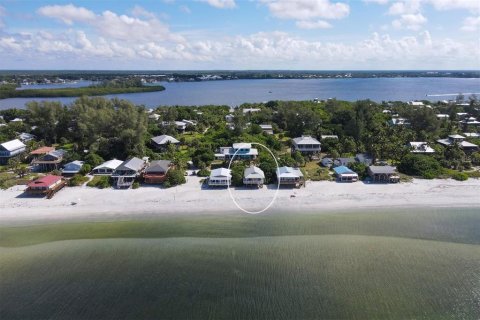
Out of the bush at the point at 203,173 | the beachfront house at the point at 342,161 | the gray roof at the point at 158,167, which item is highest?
the gray roof at the point at 158,167

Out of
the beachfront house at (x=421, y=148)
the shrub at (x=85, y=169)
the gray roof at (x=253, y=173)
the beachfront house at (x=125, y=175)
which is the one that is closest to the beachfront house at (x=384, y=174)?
the beachfront house at (x=421, y=148)

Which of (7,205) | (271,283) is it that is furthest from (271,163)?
(7,205)

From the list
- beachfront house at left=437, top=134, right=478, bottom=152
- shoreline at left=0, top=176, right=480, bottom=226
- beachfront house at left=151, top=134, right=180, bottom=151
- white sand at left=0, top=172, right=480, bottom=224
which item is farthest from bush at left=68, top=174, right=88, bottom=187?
beachfront house at left=437, top=134, right=478, bottom=152

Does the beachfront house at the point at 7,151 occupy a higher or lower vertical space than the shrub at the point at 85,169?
higher

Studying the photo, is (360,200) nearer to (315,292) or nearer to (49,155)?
(315,292)

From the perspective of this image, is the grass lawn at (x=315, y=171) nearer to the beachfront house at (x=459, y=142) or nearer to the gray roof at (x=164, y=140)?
the beachfront house at (x=459, y=142)

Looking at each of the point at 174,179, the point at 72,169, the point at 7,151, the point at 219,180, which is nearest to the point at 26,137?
the point at 7,151

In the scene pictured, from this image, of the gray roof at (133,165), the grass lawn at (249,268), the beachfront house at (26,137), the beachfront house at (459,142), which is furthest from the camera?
the beachfront house at (26,137)

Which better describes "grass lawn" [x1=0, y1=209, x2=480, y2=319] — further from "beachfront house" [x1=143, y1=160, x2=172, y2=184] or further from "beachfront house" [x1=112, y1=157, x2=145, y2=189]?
"beachfront house" [x1=143, y1=160, x2=172, y2=184]
